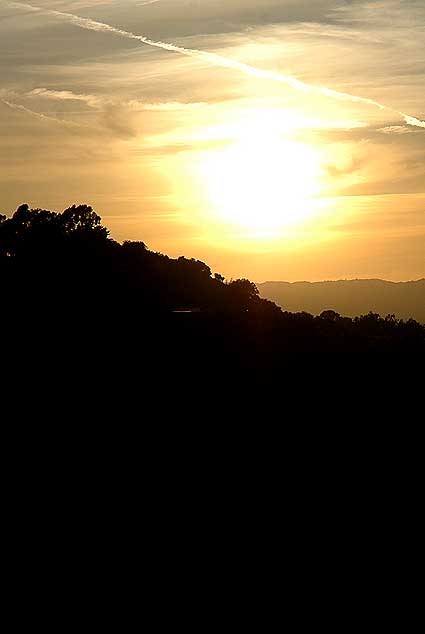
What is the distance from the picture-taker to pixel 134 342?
56812mm

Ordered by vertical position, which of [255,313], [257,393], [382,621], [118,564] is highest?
[255,313]

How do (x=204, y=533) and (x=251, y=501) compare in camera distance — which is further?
(x=251, y=501)

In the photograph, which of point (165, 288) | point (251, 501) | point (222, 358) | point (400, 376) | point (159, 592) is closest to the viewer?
point (159, 592)

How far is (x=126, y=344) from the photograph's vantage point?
56125 mm

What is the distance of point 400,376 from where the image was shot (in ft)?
202

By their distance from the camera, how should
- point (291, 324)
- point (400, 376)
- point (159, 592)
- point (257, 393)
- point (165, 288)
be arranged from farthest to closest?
point (165, 288) → point (291, 324) → point (400, 376) → point (257, 393) → point (159, 592)

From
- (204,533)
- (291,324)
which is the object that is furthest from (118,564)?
(291,324)

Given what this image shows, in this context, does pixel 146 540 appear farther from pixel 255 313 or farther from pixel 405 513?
pixel 255 313

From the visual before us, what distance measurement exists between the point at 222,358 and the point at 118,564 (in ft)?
79.7

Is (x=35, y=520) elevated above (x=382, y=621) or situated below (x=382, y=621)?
above

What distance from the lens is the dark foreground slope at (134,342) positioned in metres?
50.8

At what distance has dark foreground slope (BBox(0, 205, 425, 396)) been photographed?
50812 mm

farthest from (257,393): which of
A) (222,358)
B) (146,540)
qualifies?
(146,540)

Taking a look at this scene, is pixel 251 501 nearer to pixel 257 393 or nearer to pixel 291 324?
pixel 257 393
